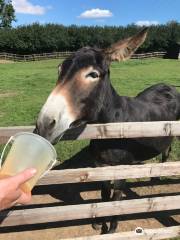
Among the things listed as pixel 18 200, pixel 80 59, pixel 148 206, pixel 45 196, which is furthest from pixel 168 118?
pixel 18 200

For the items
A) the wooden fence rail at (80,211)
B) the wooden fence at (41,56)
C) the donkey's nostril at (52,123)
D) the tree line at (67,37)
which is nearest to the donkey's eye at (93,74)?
the donkey's nostril at (52,123)

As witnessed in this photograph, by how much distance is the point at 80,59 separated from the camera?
3.96 meters

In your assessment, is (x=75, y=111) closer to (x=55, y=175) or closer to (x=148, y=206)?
(x=55, y=175)

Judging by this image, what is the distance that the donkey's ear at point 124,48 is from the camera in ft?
13.6

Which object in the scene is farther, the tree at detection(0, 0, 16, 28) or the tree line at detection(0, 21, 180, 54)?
the tree at detection(0, 0, 16, 28)

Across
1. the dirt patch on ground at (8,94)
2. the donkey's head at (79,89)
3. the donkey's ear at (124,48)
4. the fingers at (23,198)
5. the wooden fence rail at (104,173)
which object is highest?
the donkey's ear at (124,48)

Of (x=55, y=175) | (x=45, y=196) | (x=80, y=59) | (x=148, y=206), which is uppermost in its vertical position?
(x=80, y=59)

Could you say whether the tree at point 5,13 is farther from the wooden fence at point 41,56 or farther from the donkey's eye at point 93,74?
the donkey's eye at point 93,74

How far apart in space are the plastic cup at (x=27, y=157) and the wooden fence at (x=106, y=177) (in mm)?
1635

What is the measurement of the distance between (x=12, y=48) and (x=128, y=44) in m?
53.1

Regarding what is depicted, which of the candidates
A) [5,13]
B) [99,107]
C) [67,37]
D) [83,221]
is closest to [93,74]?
[99,107]

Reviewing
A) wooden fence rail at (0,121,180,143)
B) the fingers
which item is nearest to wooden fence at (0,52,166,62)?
wooden fence rail at (0,121,180,143)

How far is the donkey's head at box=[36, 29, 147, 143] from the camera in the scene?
346 cm

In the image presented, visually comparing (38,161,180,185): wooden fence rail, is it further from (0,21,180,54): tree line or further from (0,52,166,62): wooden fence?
(0,21,180,54): tree line
